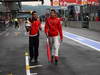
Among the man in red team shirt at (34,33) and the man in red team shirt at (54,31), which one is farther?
the man in red team shirt at (34,33)

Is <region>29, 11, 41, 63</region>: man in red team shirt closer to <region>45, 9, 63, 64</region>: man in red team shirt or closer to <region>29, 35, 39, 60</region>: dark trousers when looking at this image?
<region>29, 35, 39, 60</region>: dark trousers

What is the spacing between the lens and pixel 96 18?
50094 mm

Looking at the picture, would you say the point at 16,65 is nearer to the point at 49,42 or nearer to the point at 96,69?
the point at 49,42

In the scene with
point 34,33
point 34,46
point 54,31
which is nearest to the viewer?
point 54,31

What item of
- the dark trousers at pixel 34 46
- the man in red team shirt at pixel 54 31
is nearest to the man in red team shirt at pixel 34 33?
the dark trousers at pixel 34 46

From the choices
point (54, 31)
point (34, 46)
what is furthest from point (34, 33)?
point (54, 31)

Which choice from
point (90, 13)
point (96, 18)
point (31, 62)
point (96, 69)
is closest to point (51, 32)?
point (31, 62)

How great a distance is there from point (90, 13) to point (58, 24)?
4335cm

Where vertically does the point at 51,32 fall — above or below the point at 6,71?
above

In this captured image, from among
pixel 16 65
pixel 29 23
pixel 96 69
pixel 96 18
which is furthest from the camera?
pixel 96 18

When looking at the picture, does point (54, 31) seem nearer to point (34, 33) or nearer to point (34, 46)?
point (34, 33)

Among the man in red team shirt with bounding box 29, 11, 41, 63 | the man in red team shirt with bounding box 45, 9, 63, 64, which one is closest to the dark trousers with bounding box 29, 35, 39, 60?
the man in red team shirt with bounding box 29, 11, 41, 63

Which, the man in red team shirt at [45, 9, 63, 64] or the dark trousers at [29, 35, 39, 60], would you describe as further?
the dark trousers at [29, 35, 39, 60]

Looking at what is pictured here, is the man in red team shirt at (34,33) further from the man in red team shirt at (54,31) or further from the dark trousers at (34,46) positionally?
the man in red team shirt at (54,31)
